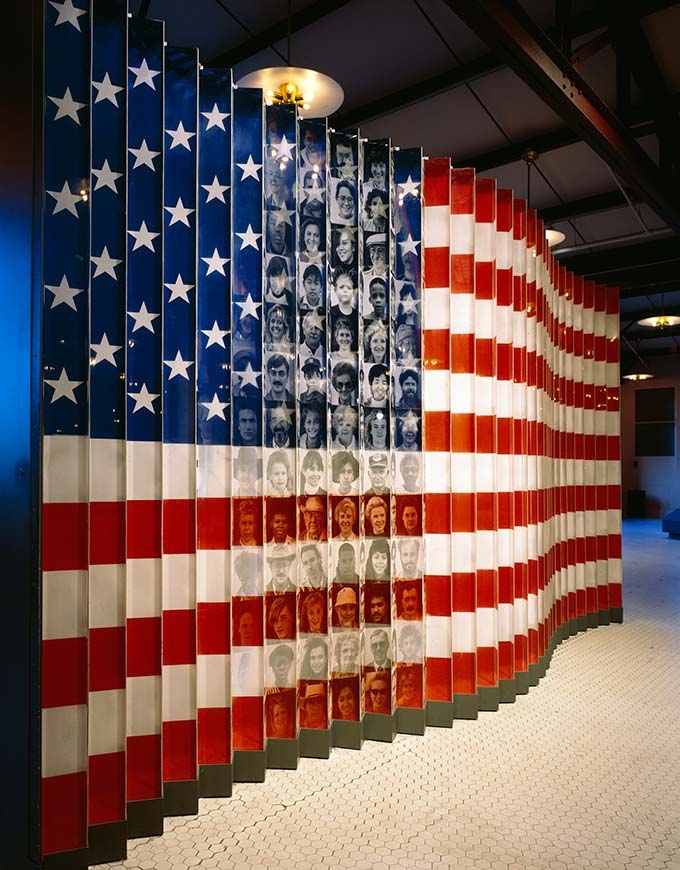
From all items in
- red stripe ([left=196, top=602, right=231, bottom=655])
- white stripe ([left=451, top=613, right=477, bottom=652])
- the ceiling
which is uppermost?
the ceiling

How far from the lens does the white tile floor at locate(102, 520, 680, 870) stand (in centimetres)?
187

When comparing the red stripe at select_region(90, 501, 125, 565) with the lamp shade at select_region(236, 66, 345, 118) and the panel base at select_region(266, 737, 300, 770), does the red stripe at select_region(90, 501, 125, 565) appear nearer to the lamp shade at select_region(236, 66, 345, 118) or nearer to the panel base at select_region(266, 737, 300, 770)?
the panel base at select_region(266, 737, 300, 770)

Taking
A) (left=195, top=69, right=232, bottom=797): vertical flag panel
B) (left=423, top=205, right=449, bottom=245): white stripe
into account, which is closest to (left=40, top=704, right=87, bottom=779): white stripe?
(left=195, top=69, right=232, bottom=797): vertical flag panel

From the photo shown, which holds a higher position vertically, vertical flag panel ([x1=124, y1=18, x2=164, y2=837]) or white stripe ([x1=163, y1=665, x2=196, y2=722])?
vertical flag panel ([x1=124, y1=18, x2=164, y2=837])

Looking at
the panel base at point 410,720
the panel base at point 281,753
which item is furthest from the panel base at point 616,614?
the panel base at point 281,753

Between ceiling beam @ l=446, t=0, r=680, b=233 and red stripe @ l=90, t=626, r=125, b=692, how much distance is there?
2.57m

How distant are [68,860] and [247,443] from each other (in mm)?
1339

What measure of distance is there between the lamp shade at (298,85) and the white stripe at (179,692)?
2449 mm

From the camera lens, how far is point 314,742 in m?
2.49

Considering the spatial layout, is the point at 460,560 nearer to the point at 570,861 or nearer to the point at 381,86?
the point at 570,861

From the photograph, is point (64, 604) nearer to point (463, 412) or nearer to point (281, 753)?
point (281, 753)

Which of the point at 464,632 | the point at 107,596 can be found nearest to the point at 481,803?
the point at 464,632

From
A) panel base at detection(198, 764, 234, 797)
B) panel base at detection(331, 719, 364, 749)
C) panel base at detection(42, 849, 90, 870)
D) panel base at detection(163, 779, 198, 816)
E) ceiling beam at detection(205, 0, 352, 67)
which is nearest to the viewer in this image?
panel base at detection(42, 849, 90, 870)

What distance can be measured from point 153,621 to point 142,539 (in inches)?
10.4
